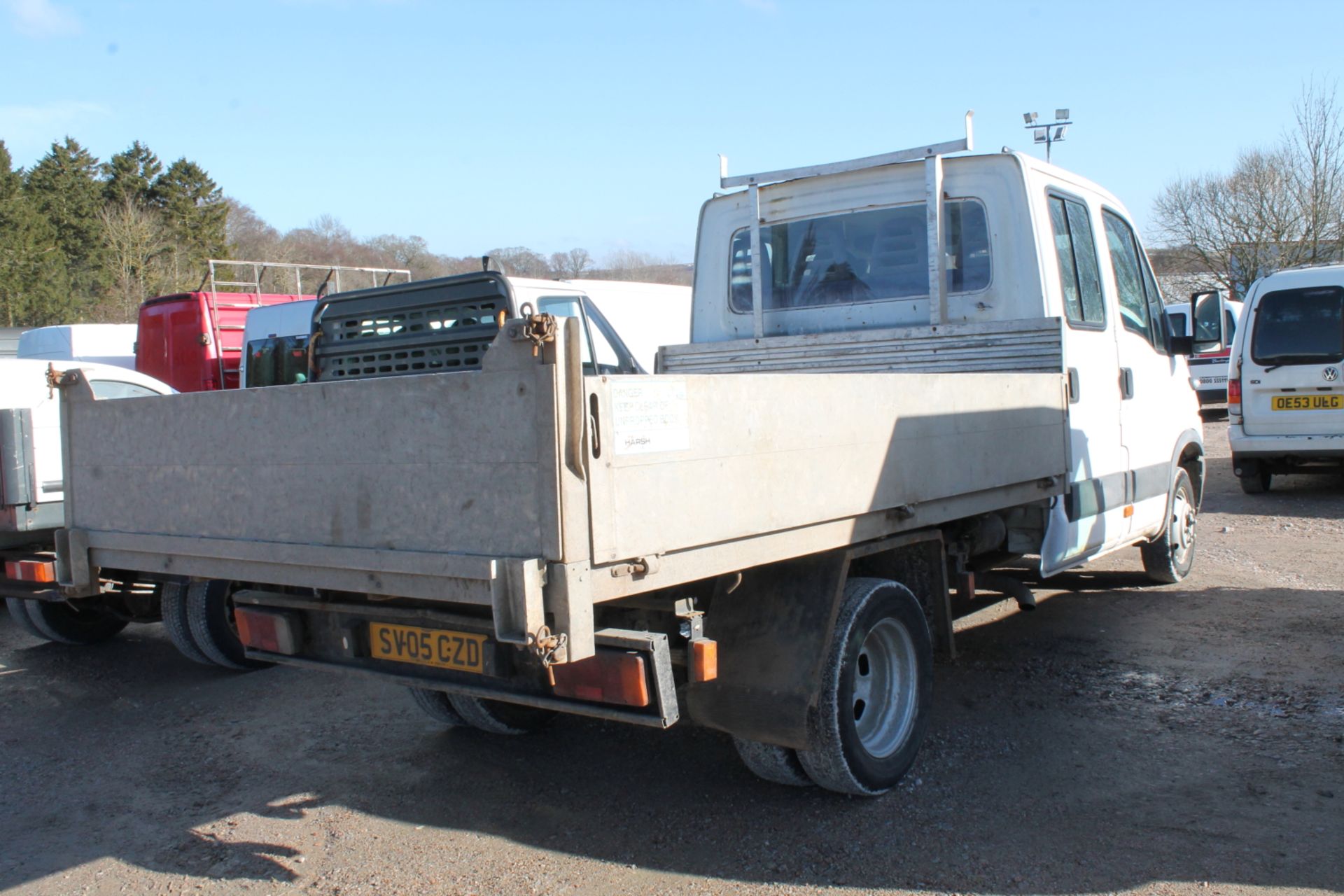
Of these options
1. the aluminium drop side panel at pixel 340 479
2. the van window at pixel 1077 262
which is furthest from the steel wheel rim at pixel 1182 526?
the aluminium drop side panel at pixel 340 479

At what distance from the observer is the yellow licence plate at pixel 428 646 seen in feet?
10.2

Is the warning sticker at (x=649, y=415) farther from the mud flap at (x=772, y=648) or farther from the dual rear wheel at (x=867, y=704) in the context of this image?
the dual rear wheel at (x=867, y=704)

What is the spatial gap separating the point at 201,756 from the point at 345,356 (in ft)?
6.05

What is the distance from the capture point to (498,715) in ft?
14.6

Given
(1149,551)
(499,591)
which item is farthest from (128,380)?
(1149,551)

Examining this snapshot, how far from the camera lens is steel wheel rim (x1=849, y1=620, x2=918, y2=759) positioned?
3865 millimetres

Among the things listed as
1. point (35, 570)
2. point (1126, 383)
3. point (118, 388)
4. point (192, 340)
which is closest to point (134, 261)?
point (192, 340)


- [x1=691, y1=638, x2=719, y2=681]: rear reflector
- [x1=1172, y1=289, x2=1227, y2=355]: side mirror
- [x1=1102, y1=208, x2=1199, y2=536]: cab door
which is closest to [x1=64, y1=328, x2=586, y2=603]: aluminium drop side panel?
[x1=691, y1=638, x2=719, y2=681]: rear reflector

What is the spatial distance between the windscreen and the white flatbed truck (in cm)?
661

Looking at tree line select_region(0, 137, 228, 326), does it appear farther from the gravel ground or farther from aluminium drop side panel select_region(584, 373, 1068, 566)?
aluminium drop side panel select_region(584, 373, 1068, 566)

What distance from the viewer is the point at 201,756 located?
461 cm

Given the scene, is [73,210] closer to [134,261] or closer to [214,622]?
[134,261]

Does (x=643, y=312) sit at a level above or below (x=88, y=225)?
below

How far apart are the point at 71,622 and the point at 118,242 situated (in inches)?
→ 1313
